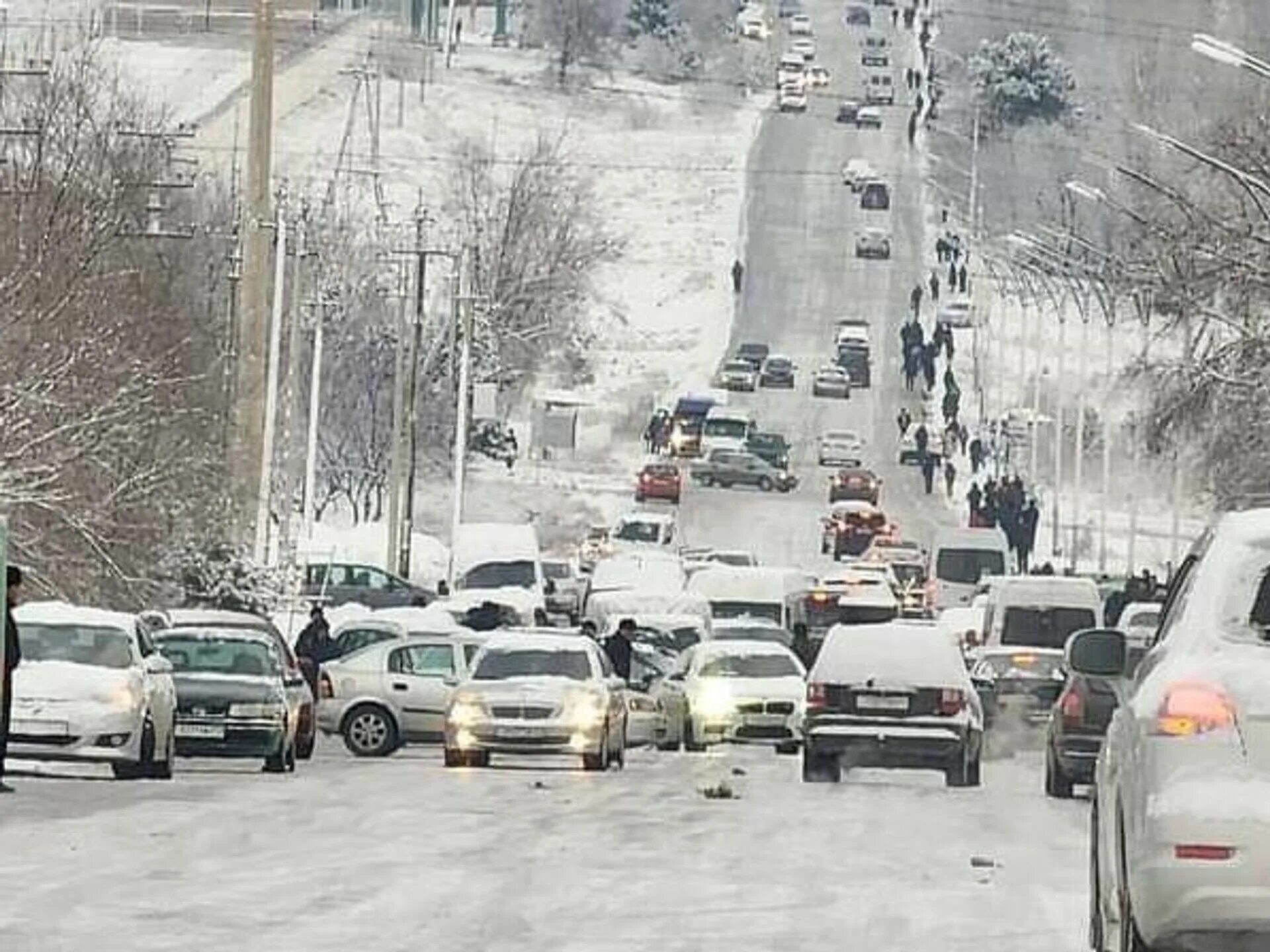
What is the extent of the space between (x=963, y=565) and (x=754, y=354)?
187 feet

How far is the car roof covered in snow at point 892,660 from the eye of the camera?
35625 mm

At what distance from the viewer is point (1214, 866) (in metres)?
12.3

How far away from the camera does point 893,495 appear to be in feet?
373

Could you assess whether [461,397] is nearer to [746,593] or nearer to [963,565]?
[963,565]

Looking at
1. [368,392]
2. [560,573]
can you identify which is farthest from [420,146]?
[560,573]

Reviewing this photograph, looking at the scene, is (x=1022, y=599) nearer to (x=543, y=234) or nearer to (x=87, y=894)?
(x=87, y=894)

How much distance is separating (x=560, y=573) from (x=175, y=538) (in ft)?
80.4

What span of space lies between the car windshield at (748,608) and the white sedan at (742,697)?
21221mm

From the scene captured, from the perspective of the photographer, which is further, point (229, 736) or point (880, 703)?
point (880, 703)

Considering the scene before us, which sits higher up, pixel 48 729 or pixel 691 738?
pixel 48 729

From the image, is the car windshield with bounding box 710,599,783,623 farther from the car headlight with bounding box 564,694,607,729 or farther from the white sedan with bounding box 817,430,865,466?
the white sedan with bounding box 817,430,865,466

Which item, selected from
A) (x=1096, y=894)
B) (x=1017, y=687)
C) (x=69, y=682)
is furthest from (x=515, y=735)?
(x=1096, y=894)

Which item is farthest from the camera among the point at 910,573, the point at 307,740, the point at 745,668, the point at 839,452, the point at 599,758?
the point at 839,452

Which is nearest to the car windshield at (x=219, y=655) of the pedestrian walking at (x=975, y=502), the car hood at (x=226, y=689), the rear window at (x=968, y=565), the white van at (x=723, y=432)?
the car hood at (x=226, y=689)
